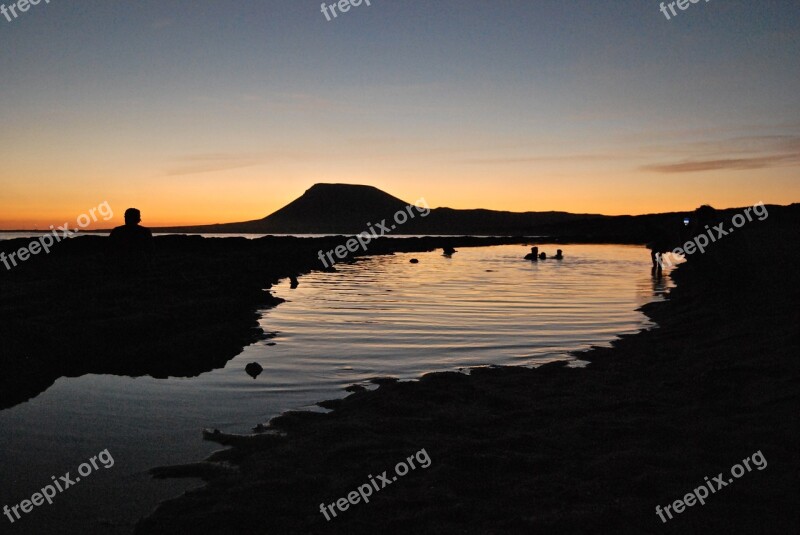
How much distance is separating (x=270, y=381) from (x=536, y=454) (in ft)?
17.0

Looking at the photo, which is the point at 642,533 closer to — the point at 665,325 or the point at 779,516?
the point at 779,516

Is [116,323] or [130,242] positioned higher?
[130,242]

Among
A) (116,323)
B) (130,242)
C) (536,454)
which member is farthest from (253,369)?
(130,242)

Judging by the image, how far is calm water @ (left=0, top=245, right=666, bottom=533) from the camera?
5793 mm

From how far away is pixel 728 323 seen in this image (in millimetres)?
12320

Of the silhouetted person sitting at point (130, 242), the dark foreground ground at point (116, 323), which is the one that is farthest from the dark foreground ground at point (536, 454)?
the silhouetted person sitting at point (130, 242)

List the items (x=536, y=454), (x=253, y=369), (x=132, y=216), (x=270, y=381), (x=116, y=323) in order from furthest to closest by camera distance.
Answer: (x=132, y=216), (x=116, y=323), (x=253, y=369), (x=270, y=381), (x=536, y=454)

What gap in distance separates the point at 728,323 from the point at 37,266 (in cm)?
2640

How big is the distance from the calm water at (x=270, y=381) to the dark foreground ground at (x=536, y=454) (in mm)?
577

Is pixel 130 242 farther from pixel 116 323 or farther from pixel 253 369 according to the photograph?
pixel 253 369

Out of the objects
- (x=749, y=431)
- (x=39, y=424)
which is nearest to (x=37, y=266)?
(x=39, y=424)

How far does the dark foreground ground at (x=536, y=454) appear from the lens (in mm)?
4848

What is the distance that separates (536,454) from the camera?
6039 mm

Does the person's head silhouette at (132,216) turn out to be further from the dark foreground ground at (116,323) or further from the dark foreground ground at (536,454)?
the dark foreground ground at (536,454)
